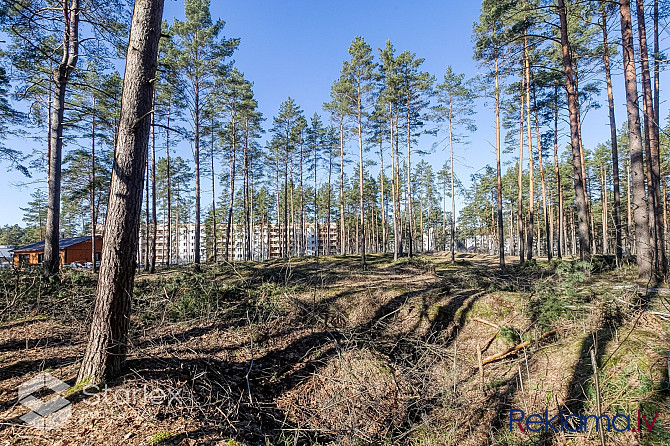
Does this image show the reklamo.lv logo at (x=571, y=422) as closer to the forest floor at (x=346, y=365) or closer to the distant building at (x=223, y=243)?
the forest floor at (x=346, y=365)

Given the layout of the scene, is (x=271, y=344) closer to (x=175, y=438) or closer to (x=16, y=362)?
(x=175, y=438)

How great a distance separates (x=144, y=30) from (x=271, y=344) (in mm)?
6139

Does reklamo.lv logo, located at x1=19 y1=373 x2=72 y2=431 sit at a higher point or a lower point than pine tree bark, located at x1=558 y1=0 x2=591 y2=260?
lower

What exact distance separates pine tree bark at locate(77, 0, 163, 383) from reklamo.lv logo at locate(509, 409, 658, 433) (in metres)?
5.84

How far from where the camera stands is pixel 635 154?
806 cm

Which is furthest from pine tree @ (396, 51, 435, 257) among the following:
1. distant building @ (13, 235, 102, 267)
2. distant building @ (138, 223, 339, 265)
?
distant building @ (13, 235, 102, 267)

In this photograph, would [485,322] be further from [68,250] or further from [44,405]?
[68,250]

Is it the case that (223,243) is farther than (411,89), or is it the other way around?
(223,243)

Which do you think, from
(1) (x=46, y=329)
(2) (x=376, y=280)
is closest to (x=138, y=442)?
(1) (x=46, y=329)

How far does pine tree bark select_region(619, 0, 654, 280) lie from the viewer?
25.3 feet

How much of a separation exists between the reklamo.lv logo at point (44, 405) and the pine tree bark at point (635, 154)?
40.2ft

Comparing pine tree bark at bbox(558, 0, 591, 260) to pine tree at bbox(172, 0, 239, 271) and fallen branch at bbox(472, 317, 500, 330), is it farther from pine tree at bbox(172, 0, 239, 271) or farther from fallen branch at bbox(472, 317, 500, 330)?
pine tree at bbox(172, 0, 239, 271)

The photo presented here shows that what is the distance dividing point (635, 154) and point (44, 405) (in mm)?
13527

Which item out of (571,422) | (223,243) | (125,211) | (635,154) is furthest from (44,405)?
(223,243)
